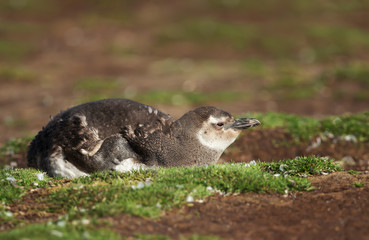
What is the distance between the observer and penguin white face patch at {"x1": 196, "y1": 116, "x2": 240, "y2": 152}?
8609 mm

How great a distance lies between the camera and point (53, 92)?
22.6 metres

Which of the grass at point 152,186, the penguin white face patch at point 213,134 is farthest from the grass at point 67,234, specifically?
the penguin white face patch at point 213,134

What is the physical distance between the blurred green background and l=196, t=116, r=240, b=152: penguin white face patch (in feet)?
29.0

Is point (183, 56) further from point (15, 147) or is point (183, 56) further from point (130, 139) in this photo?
point (130, 139)

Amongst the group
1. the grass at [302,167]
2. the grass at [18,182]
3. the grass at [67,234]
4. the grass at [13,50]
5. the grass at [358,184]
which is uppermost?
the grass at [13,50]

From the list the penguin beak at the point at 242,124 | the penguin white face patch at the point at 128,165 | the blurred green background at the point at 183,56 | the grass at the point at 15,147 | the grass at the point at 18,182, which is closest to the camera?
the grass at the point at 18,182

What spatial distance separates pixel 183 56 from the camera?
3070 centimetres

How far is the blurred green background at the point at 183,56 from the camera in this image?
20188 mm

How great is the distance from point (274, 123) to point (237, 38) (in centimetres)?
2047

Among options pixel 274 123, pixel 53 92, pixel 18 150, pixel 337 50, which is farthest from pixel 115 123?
pixel 337 50

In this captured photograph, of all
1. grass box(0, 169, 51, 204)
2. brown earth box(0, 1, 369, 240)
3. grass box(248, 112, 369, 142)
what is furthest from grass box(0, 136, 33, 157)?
grass box(248, 112, 369, 142)

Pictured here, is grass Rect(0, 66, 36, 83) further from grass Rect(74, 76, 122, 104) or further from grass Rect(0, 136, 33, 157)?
grass Rect(0, 136, 33, 157)

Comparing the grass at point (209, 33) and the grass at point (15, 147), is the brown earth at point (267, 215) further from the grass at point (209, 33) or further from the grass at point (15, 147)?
the grass at point (209, 33)

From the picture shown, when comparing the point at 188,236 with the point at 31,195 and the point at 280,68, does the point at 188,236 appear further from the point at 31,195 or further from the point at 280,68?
the point at 280,68
